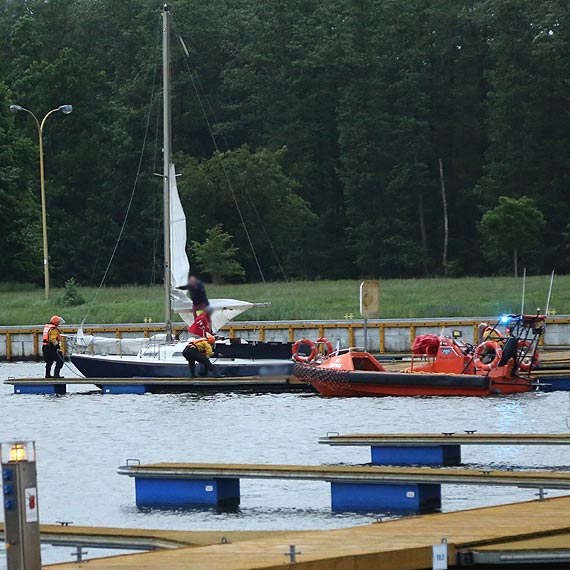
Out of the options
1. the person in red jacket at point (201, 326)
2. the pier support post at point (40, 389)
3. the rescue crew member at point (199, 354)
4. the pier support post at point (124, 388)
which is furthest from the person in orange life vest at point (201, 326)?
the pier support post at point (40, 389)

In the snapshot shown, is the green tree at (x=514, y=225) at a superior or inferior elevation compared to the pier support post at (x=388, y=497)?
superior

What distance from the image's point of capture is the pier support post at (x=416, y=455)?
26.4 m

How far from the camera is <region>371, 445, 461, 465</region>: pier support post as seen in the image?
26391 millimetres

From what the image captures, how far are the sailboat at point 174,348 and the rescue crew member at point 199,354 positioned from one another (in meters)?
0.79

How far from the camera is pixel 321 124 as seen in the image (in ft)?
331

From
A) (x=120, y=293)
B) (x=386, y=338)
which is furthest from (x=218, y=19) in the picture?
(x=386, y=338)

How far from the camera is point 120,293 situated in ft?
238

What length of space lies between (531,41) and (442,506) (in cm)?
7409

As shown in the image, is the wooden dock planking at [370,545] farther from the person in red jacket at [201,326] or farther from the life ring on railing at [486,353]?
the person in red jacket at [201,326]

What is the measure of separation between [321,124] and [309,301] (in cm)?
3327

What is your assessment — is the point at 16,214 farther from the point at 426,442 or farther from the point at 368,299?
the point at 426,442

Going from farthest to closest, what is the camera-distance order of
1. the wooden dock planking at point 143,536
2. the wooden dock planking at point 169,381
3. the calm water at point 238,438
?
the wooden dock planking at point 169,381 < the calm water at point 238,438 < the wooden dock planking at point 143,536

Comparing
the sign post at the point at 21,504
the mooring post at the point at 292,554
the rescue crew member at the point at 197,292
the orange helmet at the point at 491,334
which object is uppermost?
the rescue crew member at the point at 197,292

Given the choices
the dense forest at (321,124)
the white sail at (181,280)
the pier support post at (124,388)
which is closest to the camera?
the pier support post at (124,388)
